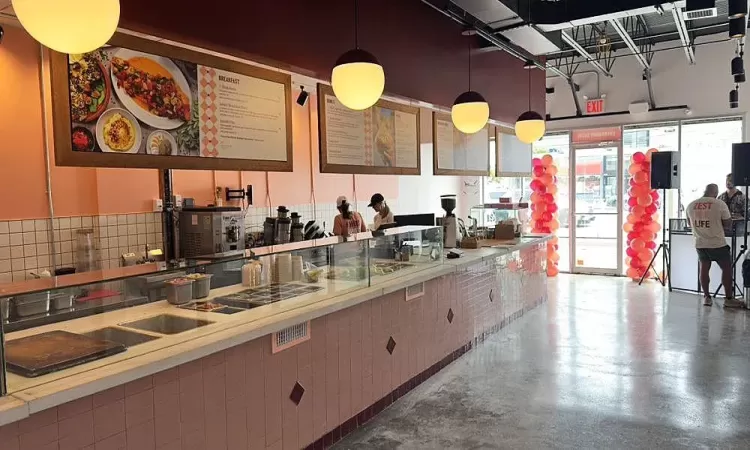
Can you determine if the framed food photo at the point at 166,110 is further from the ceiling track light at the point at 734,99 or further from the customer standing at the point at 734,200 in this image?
the ceiling track light at the point at 734,99

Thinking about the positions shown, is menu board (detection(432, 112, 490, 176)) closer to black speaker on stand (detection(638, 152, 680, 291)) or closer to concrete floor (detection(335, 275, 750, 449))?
concrete floor (detection(335, 275, 750, 449))

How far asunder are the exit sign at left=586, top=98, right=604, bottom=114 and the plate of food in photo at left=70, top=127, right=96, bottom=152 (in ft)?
31.1

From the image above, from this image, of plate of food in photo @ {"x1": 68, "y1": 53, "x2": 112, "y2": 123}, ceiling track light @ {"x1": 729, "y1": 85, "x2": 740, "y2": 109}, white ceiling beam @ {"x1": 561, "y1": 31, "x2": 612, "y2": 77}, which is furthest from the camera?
ceiling track light @ {"x1": 729, "y1": 85, "x2": 740, "y2": 109}

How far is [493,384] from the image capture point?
15.1 ft

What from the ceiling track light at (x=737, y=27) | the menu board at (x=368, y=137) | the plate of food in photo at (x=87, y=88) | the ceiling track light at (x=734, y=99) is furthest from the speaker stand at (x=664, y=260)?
the plate of food in photo at (x=87, y=88)

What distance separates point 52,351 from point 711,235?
26.6 ft

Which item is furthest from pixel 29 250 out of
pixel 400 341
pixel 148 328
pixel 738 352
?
pixel 738 352

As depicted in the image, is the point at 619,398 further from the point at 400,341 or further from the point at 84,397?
the point at 84,397

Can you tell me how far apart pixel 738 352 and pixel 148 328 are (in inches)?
214

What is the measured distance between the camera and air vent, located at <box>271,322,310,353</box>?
310cm

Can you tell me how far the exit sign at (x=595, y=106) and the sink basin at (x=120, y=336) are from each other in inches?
381

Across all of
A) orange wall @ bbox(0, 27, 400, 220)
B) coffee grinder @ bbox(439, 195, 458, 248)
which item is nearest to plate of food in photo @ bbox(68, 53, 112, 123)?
orange wall @ bbox(0, 27, 400, 220)

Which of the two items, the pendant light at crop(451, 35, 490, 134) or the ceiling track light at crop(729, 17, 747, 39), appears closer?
the pendant light at crop(451, 35, 490, 134)

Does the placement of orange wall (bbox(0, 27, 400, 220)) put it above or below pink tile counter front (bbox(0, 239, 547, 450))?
above
